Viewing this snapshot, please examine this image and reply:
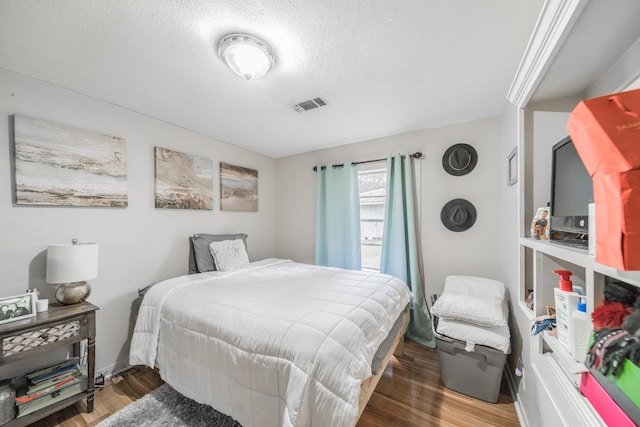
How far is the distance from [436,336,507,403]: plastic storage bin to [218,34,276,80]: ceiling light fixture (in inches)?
96.3

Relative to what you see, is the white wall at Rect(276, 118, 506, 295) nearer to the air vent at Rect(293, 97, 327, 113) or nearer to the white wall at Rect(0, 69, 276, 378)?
the air vent at Rect(293, 97, 327, 113)

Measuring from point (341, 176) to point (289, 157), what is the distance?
109cm

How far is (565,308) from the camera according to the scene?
0.87 meters

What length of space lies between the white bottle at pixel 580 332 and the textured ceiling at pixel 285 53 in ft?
4.62

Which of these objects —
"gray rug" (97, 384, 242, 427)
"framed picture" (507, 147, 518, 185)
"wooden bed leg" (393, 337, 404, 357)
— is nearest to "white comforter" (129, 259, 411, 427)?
"gray rug" (97, 384, 242, 427)

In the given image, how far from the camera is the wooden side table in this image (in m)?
1.36

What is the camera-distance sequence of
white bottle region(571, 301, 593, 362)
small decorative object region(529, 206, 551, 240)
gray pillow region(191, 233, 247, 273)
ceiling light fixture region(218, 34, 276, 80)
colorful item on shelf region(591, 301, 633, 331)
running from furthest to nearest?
1. gray pillow region(191, 233, 247, 273)
2. ceiling light fixture region(218, 34, 276, 80)
3. small decorative object region(529, 206, 551, 240)
4. white bottle region(571, 301, 593, 362)
5. colorful item on shelf region(591, 301, 633, 331)

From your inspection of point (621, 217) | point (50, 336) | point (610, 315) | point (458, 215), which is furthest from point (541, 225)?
point (50, 336)

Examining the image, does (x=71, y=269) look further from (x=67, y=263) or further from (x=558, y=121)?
(x=558, y=121)

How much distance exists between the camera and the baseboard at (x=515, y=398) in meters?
1.50

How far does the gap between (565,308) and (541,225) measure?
0.46 m

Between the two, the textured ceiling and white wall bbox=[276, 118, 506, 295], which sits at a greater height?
the textured ceiling

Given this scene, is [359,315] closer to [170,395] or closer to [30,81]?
[170,395]

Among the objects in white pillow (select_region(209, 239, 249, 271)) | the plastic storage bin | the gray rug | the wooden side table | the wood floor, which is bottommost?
the wood floor
